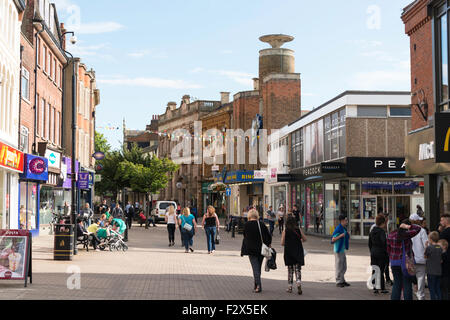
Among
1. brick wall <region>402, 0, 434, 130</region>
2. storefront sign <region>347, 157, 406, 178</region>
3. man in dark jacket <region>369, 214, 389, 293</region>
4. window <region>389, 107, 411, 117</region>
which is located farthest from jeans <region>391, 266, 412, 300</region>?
window <region>389, 107, 411, 117</region>

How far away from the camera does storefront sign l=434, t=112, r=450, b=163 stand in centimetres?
1324

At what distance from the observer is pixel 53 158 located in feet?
108

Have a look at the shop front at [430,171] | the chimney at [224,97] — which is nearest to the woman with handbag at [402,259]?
the shop front at [430,171]

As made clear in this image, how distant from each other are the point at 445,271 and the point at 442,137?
314cm

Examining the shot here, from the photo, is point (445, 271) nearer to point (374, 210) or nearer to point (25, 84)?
point (374, 210)

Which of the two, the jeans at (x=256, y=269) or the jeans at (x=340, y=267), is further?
the jeans at (x=340, y=267)

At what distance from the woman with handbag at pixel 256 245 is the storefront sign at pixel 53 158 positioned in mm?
20075

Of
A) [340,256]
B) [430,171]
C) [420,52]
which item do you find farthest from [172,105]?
[340,256]

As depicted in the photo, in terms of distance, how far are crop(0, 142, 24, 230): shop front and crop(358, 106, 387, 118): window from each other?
616 inches

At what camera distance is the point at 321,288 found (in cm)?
1423

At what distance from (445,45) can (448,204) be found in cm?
403

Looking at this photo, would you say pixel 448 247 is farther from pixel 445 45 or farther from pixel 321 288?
pixel 445 45

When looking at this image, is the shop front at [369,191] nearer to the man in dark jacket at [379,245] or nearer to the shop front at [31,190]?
the shop front at [31,190]

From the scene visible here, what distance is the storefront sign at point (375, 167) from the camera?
30.9 metres
